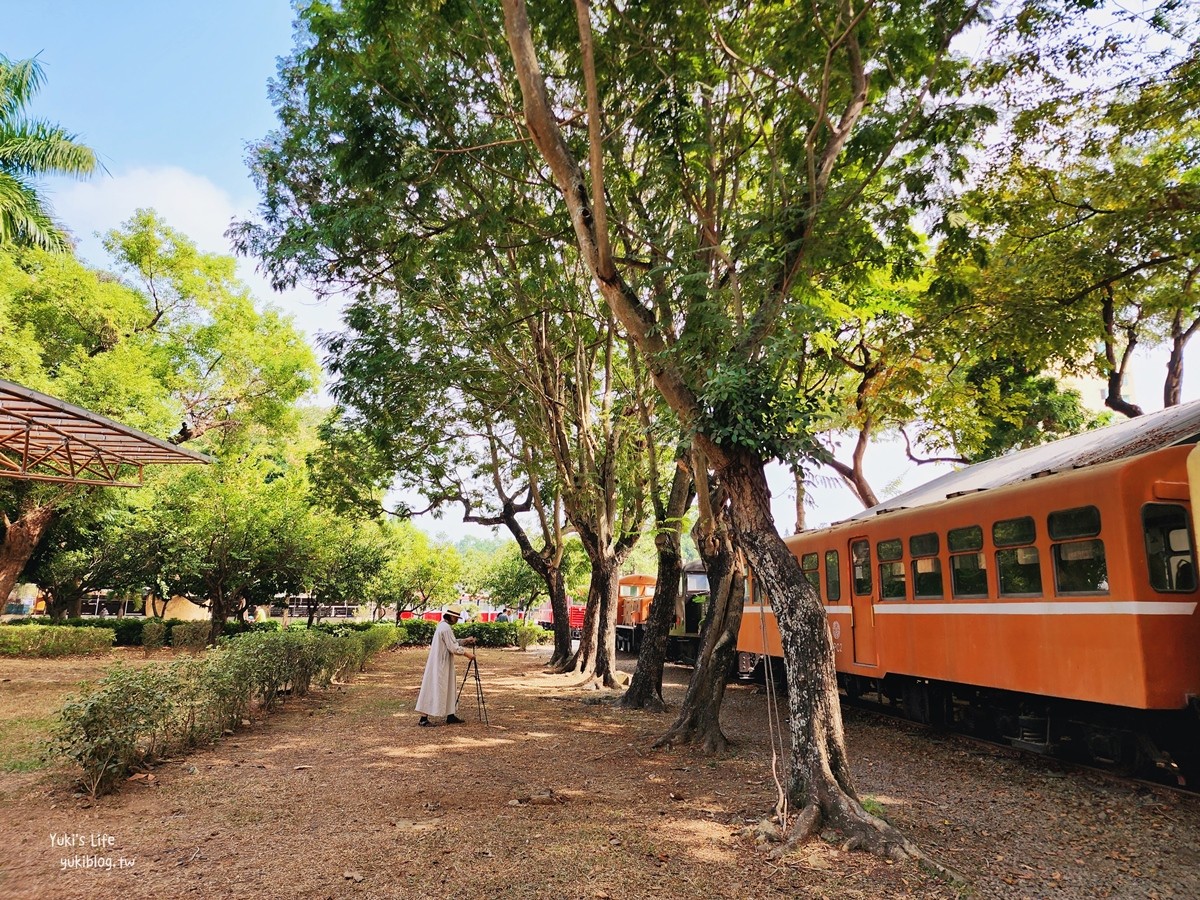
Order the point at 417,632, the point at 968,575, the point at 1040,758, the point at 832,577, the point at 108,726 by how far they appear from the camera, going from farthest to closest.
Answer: the point at 417,632
the point at 832,577
the point at 968,575
the point at 1040,758
the point at 108,726

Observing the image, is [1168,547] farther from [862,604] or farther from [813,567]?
[813,567]

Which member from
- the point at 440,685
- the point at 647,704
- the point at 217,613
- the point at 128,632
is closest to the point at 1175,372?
the point at 647,704

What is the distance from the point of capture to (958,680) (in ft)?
26.2

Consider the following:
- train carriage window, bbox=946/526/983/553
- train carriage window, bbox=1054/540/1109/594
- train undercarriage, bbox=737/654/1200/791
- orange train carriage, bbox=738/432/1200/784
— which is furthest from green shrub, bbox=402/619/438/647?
train carriage window, bbox=1054/540/1109/594

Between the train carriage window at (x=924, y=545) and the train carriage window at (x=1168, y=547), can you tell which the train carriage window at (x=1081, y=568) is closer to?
the train carriage window at (x=1168, y=547)

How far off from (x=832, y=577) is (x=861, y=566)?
77 centimetres

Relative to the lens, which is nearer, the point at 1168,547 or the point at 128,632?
the point at 1168,547

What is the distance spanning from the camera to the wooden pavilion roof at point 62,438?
25.5ft

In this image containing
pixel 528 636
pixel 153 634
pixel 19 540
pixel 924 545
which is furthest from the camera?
pixel 528 636

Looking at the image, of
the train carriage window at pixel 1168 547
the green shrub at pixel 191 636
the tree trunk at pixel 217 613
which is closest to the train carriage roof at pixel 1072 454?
the train carriage window at pixel 1168 547

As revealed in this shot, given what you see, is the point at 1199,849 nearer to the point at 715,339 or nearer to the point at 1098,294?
the point at 715,339

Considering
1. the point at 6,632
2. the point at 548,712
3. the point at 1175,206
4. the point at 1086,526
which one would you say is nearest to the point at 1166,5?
the point at 1175,206

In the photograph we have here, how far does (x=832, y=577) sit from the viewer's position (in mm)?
11125

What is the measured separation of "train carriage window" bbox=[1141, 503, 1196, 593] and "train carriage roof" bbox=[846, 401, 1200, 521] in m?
0.54
